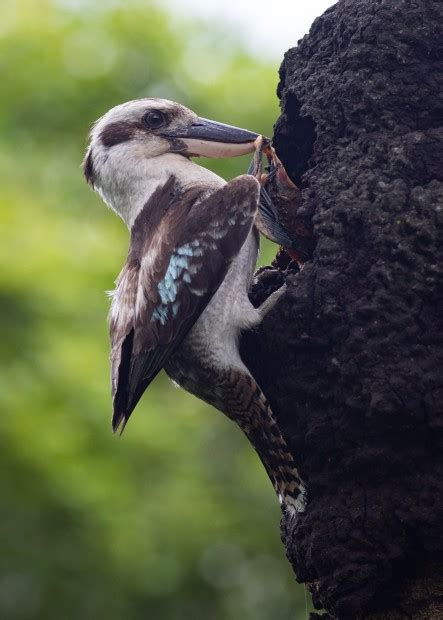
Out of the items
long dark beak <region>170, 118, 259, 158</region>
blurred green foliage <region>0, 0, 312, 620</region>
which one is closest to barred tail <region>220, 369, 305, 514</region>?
long dark beak <region>170, 118, 259, 158</region>

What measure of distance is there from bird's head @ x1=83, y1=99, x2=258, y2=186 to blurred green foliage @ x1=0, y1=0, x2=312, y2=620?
1.87 metres

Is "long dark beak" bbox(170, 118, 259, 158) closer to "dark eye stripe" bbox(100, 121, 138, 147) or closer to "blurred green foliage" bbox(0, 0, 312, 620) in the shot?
"dark eye stripe" bbox(100, 121, 138, 147)

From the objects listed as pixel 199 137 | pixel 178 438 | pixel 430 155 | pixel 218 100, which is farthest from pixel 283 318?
pixel 218 100

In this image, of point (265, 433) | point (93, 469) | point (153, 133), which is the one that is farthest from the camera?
point (93, 469)

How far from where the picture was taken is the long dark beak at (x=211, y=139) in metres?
5.49

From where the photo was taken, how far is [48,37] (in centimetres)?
983

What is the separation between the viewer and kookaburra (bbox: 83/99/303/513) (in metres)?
4.77

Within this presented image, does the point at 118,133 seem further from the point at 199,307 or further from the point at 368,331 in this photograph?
the point at 368,331

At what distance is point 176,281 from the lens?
4.89 m

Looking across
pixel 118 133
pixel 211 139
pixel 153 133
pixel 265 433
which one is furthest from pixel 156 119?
pixel 265 433

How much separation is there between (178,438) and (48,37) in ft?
12.8

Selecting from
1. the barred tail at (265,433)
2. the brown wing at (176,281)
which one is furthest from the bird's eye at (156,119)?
the barred tail at (265,433)

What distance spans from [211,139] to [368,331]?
1.87 m

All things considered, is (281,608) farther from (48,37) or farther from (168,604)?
(48,37)
